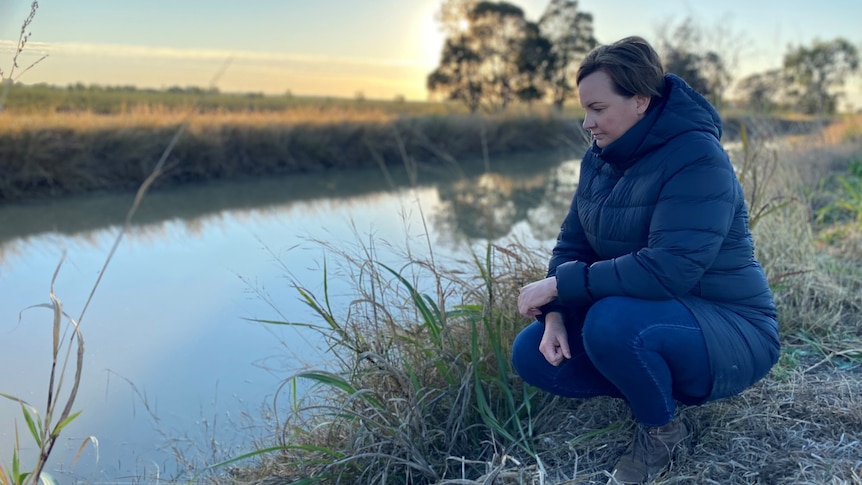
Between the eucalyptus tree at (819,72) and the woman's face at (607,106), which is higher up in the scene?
the eucalyptus tree at (819,72)

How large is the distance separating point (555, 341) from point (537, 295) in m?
0.11

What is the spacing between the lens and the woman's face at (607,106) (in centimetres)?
142

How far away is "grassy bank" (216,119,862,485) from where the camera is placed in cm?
152

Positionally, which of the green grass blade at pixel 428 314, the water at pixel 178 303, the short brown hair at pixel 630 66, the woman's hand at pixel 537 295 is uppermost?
the short brown hair at pixel 630 66

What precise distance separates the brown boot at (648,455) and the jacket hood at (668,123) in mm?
622

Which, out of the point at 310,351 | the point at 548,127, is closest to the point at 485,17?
the point at 548,127

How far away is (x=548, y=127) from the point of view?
13.3m

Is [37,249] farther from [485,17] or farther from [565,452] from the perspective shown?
[485,17]

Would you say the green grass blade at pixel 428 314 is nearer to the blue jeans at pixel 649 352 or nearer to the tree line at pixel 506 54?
the blue jeans at pixel 649 352

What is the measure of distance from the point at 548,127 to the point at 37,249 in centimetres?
1027

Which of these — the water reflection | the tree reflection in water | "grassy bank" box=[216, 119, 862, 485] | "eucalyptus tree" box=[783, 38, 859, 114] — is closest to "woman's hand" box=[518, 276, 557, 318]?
"grassy bank" box=[216, 119, 862, 485]

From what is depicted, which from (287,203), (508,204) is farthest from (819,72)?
(287,203)

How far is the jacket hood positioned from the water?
72 cm

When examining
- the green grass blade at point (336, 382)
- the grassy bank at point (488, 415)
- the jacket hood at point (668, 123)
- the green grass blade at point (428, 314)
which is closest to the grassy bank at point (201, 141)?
the grassy bank at point (488, 415)
